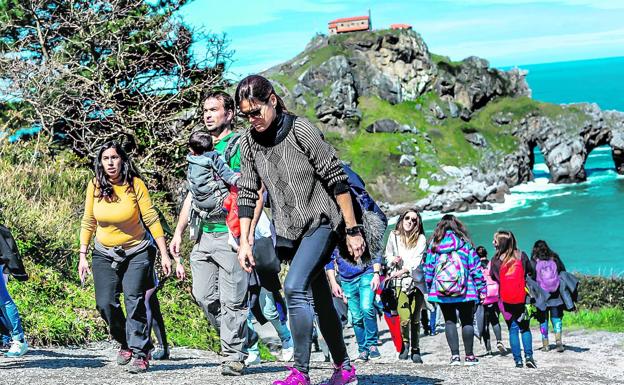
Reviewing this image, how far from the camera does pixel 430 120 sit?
12800 centimetres

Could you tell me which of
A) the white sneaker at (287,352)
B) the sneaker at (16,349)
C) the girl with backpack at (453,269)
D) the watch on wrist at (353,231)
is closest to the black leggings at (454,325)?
the girl with backpack at (453,269)

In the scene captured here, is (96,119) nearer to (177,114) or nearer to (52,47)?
(177,114)

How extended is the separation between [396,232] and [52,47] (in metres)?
16.1

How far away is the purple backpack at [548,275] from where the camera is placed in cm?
1084

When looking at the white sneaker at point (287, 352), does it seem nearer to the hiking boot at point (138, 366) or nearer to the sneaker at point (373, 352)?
the sneaker at point (373, 352)

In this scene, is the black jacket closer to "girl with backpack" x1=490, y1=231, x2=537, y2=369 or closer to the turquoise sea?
"girl with backpack" x1=490, y1=231, x2=537, y2=369

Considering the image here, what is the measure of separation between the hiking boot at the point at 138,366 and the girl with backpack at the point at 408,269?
321 cm

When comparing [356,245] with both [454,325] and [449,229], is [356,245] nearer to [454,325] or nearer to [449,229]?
[449,229]

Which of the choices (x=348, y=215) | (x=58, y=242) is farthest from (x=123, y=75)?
(x=348, y=215)

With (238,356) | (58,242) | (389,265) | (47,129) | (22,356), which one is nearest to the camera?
(238,356)

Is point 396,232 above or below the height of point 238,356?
above

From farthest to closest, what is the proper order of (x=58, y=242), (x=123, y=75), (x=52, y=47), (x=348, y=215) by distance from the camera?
(x=52, y=47), (x=123, y=75), (x=58, y=242), (x=348, y=215)

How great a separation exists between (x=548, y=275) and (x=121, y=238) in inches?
249

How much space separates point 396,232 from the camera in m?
9.23
